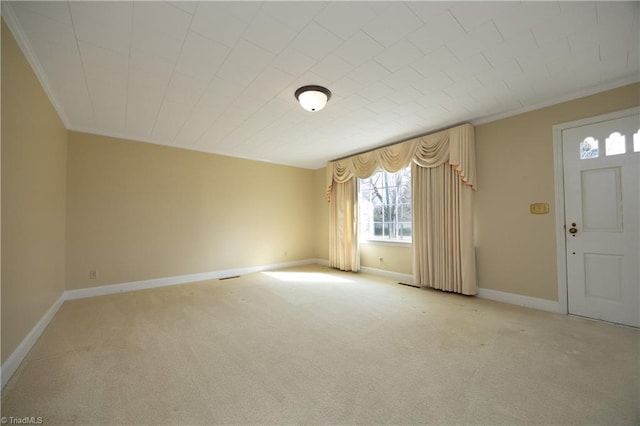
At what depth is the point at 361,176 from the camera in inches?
205

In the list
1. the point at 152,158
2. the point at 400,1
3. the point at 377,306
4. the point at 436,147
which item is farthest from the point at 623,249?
the point at 152,158

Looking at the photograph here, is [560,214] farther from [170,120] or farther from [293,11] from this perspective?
[170,120]

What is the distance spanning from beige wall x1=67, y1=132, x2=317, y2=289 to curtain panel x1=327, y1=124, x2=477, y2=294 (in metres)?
2.80

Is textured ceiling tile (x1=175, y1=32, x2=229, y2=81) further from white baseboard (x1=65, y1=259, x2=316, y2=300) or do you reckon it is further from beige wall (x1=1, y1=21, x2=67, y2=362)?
white baseboard (x1=65, y1=259, x2=316, y2=300)

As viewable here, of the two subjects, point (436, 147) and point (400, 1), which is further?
point (436, 147)

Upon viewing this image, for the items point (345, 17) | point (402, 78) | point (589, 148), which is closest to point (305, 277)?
point (402, 78)

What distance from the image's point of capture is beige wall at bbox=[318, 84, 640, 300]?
3109mm

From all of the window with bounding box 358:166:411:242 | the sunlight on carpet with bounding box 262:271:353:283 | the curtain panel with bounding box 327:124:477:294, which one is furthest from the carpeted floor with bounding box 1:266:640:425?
the window with bounding box 358:166:411:242

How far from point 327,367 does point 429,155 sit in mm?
3450

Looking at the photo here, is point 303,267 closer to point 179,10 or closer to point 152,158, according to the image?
point 152,158

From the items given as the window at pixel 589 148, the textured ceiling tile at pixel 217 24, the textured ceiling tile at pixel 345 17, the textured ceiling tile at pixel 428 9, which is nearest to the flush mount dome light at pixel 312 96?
the textured ceiling tile at pixel 345 17

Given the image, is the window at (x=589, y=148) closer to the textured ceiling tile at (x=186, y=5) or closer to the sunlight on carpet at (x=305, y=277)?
the sunlight on carpet at (x=305, y=277)

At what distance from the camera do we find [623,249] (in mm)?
2701

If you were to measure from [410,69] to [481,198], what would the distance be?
2.29 meters
